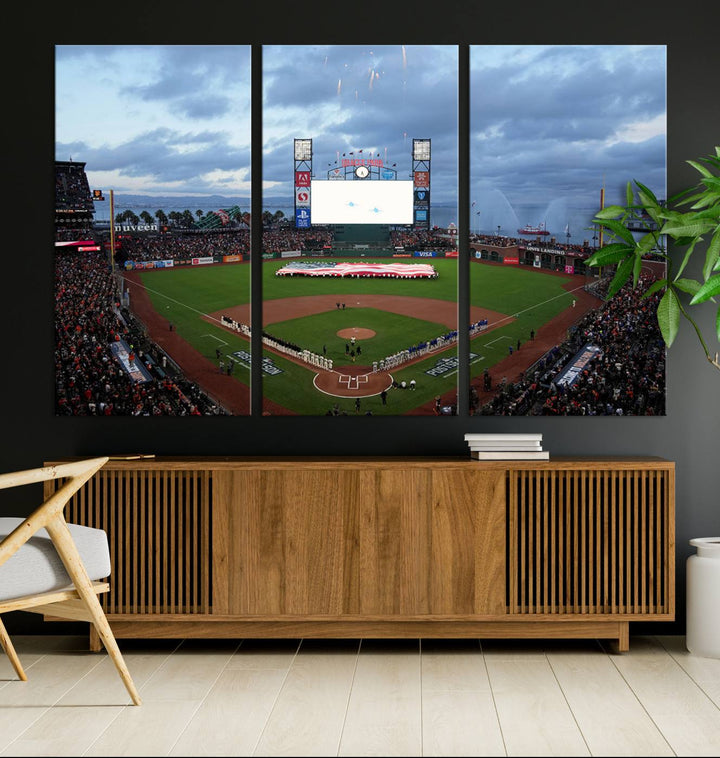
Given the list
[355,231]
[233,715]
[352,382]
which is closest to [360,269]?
[355,231]

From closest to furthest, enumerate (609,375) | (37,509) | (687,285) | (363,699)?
(37,509)
(363,699)
(687,285)
(609,375)

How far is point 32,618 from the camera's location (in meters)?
4.04

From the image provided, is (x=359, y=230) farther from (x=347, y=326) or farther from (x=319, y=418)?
(x=319, y=418)

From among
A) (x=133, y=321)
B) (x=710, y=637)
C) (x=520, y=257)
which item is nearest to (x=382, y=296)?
(x=520, y=257)

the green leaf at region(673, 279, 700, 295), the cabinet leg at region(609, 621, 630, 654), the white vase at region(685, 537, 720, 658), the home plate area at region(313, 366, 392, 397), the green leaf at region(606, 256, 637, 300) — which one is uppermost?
the green leaf at region(606, 256, 637, 300)

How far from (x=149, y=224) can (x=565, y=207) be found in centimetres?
187

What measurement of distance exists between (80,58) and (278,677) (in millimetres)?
2793

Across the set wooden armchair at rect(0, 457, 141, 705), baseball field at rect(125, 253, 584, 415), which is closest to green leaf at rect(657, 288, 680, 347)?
baseball field at rect(125, 253, 584, 415)

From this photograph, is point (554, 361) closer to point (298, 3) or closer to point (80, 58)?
point (298, 3)

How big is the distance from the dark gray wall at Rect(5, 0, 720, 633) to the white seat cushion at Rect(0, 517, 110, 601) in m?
1.02

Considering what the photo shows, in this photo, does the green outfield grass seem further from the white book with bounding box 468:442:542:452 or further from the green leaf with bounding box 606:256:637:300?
the white book with bounding box 468:442:542:452

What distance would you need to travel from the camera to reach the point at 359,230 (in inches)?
160

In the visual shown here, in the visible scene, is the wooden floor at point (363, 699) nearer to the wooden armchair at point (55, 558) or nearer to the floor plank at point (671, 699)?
the floor plank at point (671, 699)

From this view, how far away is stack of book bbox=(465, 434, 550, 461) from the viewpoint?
3676 millimetres
